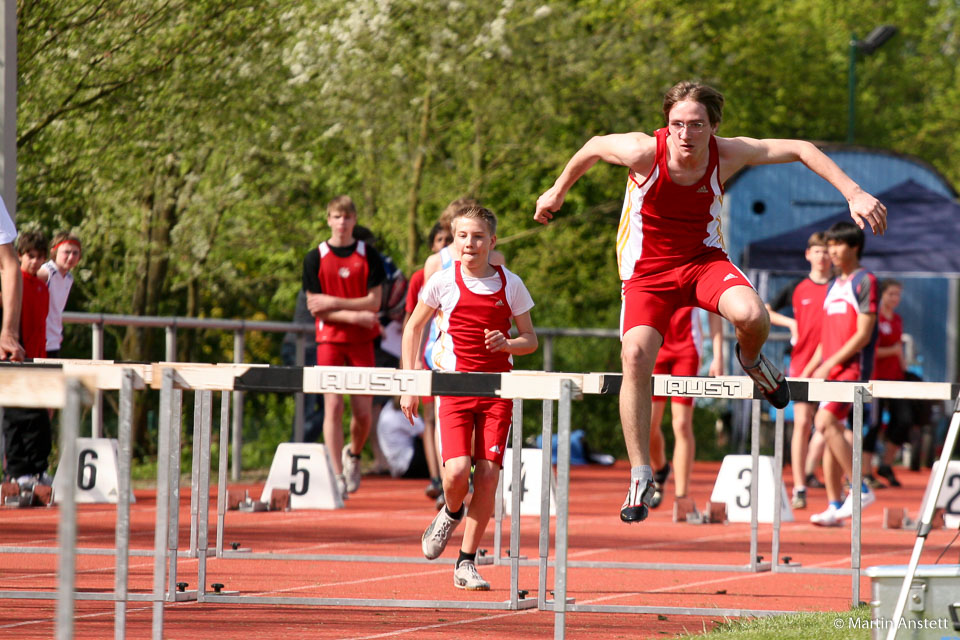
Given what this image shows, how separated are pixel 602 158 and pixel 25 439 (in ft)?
19.8

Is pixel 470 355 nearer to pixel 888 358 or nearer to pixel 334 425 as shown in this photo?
pixel 334 425

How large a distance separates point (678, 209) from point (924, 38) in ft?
155

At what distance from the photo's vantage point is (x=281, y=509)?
10.6m

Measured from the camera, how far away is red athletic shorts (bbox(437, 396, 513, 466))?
21.9 ft

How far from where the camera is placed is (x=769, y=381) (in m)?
5.82

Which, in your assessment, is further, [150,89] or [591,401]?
[591,401]

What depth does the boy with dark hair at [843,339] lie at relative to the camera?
9758 mm

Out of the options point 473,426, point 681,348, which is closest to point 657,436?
point 681,348

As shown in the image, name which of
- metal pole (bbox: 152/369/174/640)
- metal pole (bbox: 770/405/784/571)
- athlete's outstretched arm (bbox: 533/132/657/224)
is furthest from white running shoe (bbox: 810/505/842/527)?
metal pole (bbox: 152/369/174/640)

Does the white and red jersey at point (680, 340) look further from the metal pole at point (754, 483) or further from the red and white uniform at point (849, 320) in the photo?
the metal pole at point (754, 483)

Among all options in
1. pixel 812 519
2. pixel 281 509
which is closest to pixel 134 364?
pixel 281 509

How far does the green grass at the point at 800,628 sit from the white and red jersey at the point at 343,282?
17.5ft

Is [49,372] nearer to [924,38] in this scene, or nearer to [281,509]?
[281,509]

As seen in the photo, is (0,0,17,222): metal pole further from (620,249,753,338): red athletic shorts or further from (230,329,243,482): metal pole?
(230,329,243,482): metal pole
